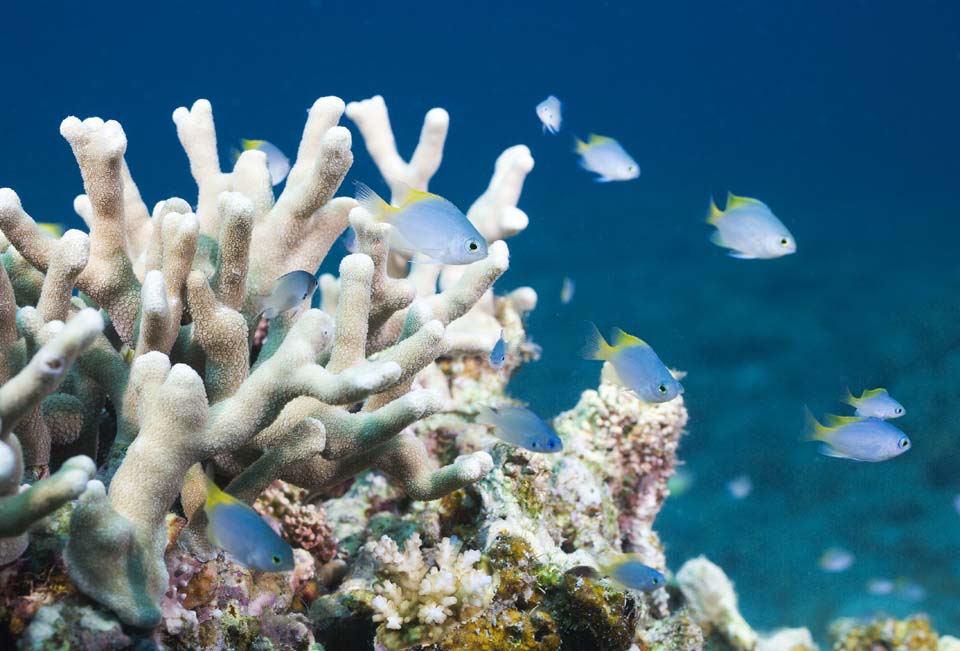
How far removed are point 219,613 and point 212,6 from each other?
72.2m

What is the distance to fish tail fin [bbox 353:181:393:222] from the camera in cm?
243

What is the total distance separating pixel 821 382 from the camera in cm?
1327

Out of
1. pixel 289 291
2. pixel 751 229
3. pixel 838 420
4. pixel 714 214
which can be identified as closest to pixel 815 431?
pixel 838 420

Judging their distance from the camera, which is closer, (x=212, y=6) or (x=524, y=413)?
(x=524, y=413)

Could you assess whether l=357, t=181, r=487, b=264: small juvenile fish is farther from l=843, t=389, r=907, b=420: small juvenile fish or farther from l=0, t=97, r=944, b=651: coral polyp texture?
l=843, t=389, r=907, b=420: small juvenile fish

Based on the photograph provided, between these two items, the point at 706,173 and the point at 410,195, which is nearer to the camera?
the point at 410,195

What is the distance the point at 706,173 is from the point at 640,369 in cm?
4455

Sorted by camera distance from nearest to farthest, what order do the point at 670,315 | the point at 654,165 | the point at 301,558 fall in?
the point at 301,558 < the point at 670,315 < the point at 654,165

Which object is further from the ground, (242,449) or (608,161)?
(608,161)

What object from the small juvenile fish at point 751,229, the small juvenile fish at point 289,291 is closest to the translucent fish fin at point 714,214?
the small juvenile fish at point 751,229

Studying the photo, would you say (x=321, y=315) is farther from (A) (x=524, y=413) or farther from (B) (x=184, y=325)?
(A) (x=524, y=413)

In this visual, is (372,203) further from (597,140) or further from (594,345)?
(597,140)

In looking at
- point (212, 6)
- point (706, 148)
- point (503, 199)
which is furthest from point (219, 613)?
point (212, 6)

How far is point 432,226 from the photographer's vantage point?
2406mm
